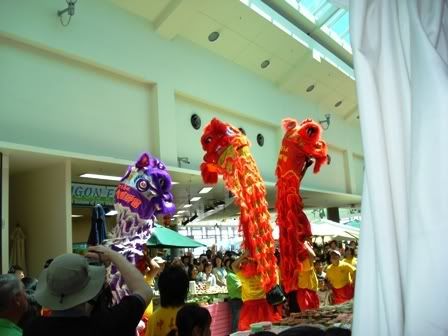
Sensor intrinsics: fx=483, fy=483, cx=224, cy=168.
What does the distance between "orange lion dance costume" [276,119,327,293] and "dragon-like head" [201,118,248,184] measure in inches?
16.4

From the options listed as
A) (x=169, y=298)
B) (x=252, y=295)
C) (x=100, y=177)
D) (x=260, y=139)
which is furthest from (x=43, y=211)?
(x=260, y=139)

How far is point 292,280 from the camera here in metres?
3.89

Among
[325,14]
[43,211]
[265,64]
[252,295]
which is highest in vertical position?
[325,14]

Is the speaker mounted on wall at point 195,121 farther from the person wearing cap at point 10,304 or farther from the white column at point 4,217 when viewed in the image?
the person wearing cap at point 10,304

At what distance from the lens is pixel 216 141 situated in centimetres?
428

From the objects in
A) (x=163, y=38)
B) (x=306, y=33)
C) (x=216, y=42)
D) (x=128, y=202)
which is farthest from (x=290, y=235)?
(x=306, y=33)

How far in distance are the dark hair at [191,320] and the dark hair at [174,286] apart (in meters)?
0.35

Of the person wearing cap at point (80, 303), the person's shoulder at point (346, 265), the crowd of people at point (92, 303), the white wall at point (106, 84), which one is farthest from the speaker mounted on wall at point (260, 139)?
the person wearing cap at point (80, 303)

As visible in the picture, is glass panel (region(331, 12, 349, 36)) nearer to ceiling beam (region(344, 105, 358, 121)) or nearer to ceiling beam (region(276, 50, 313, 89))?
ceiling beam (region(276, 50, 313, 89))

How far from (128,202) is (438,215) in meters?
3.10

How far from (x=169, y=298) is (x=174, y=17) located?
657cm

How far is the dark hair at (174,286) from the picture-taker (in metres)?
2.48

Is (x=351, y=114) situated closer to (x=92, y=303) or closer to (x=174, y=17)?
(x=174, y=17)

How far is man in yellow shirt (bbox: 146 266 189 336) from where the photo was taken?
2.47m
